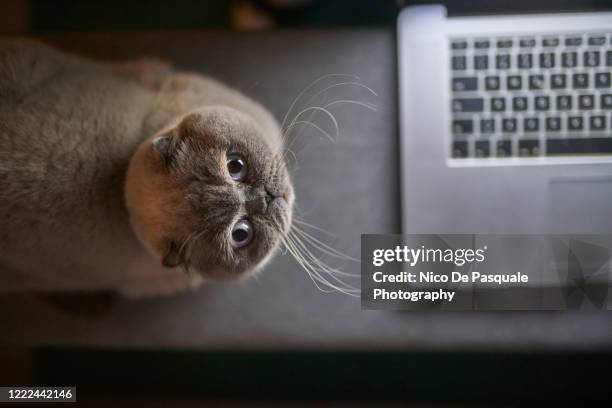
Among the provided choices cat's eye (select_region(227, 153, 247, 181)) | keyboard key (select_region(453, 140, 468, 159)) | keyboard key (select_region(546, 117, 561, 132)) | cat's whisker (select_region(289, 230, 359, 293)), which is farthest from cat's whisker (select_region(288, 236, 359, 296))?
keyboard key (select_region(546, 117, 561, 132))

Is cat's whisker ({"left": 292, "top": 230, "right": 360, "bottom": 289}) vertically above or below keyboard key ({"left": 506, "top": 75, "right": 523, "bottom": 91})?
below

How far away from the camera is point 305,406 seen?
94 cm

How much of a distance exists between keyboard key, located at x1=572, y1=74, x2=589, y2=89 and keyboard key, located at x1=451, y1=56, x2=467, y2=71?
131 mm

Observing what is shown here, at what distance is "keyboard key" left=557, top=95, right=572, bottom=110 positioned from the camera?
64cm

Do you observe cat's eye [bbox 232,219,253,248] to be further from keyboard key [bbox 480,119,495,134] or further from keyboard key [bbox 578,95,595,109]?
keyboard key [bbox 578,95,595,109]

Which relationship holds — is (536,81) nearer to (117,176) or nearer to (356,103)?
(356,103)

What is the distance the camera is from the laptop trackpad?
0.64m

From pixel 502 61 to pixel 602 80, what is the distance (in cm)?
12

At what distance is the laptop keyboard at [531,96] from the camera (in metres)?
0.63

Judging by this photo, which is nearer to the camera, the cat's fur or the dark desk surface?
the cat's fur

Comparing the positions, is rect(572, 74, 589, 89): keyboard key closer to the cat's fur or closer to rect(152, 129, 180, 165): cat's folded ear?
the cat's fur

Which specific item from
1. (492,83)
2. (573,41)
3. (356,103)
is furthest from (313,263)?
(573,41)

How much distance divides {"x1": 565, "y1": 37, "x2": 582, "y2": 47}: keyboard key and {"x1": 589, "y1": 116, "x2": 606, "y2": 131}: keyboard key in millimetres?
91

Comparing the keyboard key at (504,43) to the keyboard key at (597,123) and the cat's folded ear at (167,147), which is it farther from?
the cat's folded ear at (167,147)
